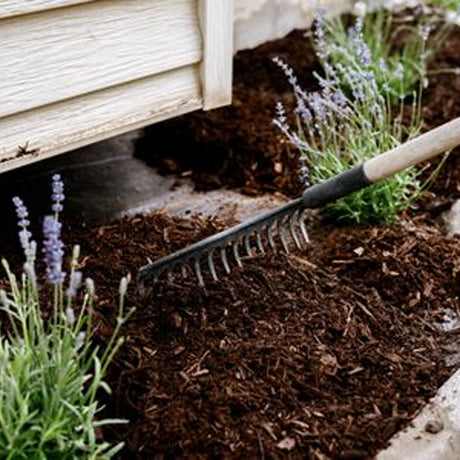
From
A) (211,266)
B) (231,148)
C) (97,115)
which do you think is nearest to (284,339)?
(211,266)

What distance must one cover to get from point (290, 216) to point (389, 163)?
373mm

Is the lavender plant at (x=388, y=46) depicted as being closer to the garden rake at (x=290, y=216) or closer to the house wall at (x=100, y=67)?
the house wall at (x=100, y=67)

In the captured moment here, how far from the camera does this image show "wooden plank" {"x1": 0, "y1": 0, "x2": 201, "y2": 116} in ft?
8.66

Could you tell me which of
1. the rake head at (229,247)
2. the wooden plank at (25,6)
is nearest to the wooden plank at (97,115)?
the wooden plank at (25,6)

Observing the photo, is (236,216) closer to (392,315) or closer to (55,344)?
(392,315)

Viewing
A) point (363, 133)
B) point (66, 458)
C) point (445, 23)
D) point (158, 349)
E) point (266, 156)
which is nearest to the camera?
point (66, 458)

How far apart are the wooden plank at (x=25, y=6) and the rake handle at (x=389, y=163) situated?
0.83 metres

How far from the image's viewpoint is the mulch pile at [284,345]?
230 cm

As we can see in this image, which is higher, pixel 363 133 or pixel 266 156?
pixel 363 133

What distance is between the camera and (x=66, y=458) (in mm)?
2184

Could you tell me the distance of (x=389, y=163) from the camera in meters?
2.56

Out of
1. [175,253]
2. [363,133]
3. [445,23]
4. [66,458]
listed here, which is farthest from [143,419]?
[445,23]

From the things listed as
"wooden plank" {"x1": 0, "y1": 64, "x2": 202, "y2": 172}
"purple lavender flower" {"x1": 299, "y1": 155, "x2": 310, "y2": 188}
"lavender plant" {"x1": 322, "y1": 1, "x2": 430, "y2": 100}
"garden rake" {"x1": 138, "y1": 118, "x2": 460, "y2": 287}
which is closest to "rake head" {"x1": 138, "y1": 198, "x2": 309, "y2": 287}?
"garden rake" {"x1": 138, "y1": 118, "x2": 460, "y2": 287}

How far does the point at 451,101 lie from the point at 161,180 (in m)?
1.19
